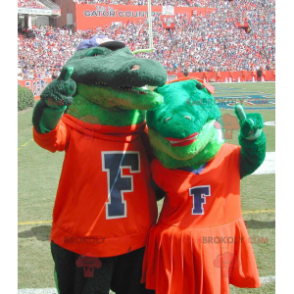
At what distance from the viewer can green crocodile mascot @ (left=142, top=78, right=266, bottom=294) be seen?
157 centimetres

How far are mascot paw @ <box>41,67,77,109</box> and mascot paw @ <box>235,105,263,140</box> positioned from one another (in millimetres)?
740

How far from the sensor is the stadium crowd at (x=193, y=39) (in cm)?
213

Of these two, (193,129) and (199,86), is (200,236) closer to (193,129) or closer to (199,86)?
(193,129)

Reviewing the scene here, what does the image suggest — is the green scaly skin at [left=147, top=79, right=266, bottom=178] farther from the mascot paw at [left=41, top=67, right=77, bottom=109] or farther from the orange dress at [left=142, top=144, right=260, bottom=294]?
the mascot paw at [left=41, top=67, right=77, bottom=109]

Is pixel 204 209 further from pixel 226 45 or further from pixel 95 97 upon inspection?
pixel 226 45

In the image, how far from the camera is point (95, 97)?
158 centimetres

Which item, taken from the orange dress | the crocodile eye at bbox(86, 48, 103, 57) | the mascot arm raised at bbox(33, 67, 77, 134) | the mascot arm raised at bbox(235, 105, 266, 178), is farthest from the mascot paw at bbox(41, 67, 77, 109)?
the mascot arm raised at bbox(235, 105, 266, 178)

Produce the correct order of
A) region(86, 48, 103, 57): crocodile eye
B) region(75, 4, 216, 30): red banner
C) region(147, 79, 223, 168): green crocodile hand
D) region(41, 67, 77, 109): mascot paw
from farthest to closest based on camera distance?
region(75, 4, 216, 30): red banner < region(86, 48, 103, 57): crocodile eye < region(147, 79, 223, 168): green crocodile hand < region(41, 67, 77, 109): mascot paw

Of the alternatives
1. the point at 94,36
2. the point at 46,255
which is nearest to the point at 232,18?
the point at 94,36

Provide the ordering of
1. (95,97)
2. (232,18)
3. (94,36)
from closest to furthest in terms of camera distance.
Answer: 1. (95,97)
2. (94,36)
3. (232,18)

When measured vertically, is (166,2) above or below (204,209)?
above

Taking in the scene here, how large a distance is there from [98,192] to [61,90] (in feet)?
1.58
